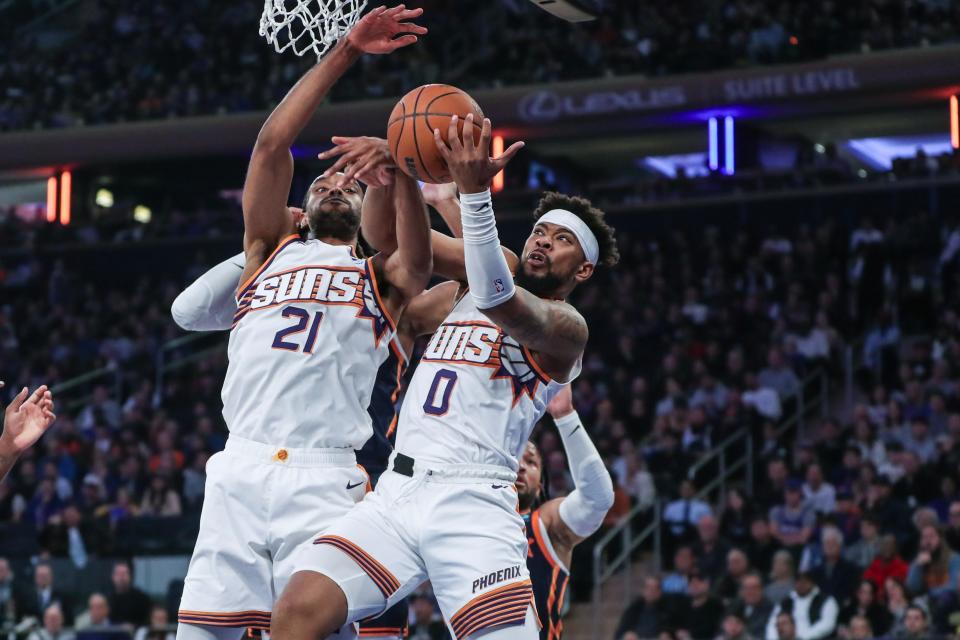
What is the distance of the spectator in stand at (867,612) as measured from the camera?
11.6m

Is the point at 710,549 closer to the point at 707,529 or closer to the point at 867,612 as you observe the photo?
the point at 707,529

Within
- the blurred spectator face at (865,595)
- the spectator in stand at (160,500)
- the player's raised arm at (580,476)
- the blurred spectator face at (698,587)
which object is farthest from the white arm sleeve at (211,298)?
the spectator in stand at (160,500)

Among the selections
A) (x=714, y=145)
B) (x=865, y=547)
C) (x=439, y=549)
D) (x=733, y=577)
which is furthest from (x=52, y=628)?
(x=714, y=145)

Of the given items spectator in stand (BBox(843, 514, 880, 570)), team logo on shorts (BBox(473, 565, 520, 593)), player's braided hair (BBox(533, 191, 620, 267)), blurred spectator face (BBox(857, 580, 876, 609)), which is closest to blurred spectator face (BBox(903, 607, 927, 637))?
blurred spectator face (BBox(857, 580, 876, 609))

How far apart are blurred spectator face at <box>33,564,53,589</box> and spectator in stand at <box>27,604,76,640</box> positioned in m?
0.29

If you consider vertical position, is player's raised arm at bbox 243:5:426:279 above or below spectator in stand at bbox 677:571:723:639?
above

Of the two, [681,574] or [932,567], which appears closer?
[932,567]

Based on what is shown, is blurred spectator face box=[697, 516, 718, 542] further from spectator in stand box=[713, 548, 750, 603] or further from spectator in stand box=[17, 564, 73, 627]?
spectator in stand box=[17, 564, 73, 627]

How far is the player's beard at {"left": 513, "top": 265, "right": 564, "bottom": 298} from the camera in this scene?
6.03 m

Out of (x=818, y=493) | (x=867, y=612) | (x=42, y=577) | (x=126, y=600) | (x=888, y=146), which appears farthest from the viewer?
(x=888, y=146)

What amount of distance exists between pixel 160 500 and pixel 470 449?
38.8ft

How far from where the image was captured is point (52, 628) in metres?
13.8

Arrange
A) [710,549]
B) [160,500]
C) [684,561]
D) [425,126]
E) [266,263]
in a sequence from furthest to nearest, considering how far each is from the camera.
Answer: [160,500], [710,549], [684,561], [266,263], [425,126]

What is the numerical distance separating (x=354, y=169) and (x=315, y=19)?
1.05 meters
